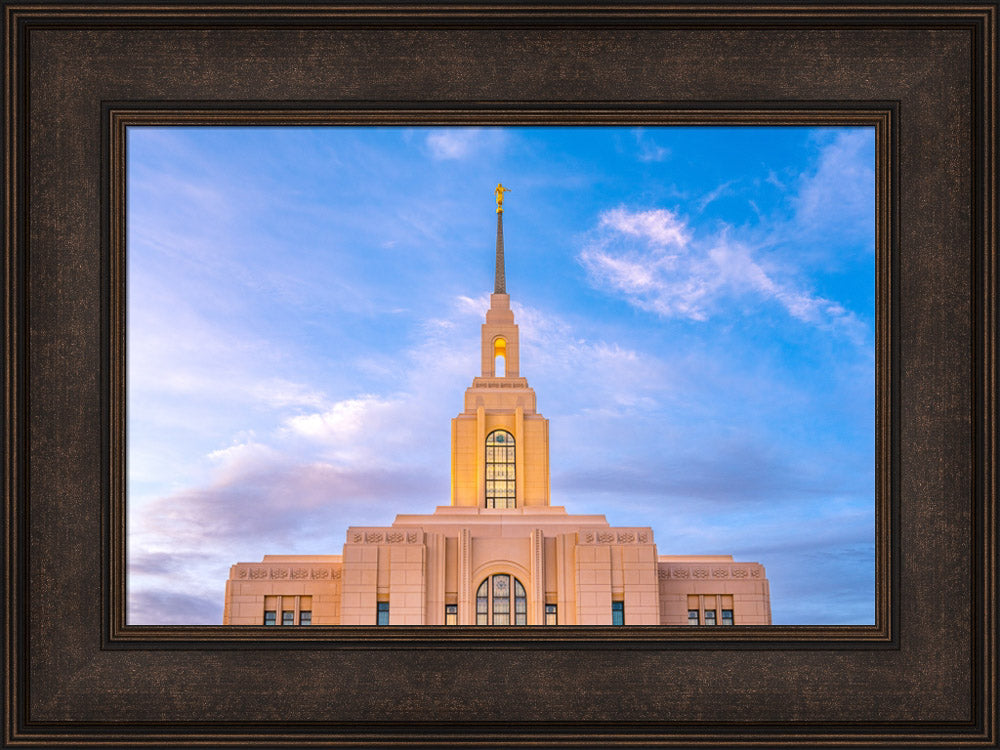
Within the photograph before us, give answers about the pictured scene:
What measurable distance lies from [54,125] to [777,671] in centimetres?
478

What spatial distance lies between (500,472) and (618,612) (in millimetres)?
8168

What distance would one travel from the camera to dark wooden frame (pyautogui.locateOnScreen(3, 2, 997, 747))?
426cm

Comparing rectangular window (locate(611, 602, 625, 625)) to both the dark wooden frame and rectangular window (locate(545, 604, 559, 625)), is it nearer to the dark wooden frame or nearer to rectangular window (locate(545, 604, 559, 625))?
rectangular window (locate(545, 604, 559, 625))

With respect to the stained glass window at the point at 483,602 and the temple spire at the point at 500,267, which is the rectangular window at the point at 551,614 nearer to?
the stained glass window at the point at 483,602

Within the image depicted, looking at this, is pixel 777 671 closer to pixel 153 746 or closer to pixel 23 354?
pixel 153 746

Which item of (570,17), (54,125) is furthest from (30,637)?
(570,17)

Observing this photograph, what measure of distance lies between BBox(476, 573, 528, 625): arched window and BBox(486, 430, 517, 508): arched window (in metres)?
5.07

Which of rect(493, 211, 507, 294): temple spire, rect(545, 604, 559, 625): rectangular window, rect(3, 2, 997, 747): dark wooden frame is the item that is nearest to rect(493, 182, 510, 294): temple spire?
rect(493, 211, 507, 294): temple spire

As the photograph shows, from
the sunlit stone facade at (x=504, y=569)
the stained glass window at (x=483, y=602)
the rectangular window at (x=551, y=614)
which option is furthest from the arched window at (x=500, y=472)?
the rectangular window at (x=551, y=614)

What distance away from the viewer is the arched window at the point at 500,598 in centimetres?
2070

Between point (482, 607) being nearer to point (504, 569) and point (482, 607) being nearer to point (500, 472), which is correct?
point (504, 569)

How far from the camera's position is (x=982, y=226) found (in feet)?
14.4

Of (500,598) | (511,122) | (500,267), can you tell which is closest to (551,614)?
(500,598)

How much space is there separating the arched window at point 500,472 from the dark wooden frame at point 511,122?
72.3 feet
